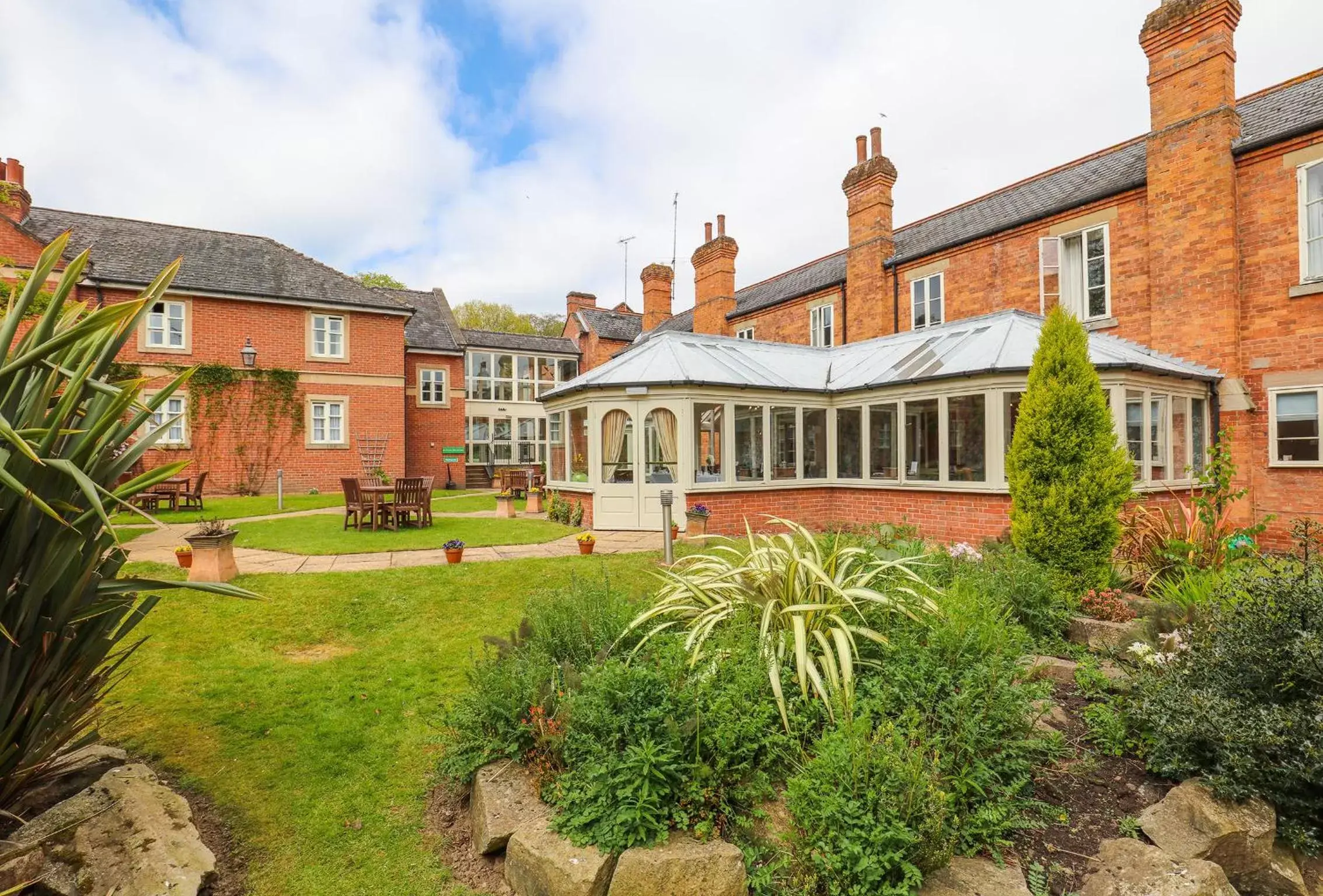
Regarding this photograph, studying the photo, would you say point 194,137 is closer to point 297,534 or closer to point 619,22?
point 297,534

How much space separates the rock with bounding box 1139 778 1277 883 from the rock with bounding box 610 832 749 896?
1801 millimetres

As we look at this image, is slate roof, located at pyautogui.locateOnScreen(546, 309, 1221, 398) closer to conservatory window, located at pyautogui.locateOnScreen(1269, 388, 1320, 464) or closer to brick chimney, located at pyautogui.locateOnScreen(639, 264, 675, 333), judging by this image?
conservatory window, located at pyautogui.locateOnScreen(1269, 388, 1320, 464)

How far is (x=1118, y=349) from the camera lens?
33.8 feet

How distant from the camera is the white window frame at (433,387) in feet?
78.2

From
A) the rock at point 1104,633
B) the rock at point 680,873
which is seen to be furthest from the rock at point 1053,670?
the rock at point 680,873

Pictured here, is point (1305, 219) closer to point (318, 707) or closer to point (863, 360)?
point (863, 360)

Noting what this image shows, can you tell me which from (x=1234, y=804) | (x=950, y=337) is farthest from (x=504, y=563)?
(x=950, y=337)

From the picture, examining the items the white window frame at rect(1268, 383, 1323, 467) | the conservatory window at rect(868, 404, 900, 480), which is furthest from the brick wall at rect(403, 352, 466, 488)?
the white window frame at rect(1268, 383, 1323, 467)

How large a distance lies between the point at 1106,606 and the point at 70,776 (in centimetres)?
738

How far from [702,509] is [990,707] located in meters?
7.30

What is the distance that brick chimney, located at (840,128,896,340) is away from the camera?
16.0 m

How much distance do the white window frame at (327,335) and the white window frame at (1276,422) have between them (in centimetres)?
2412

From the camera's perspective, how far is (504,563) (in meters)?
7.98

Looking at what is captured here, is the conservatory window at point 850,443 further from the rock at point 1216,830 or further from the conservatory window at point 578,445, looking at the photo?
the rock at point 1216,830
